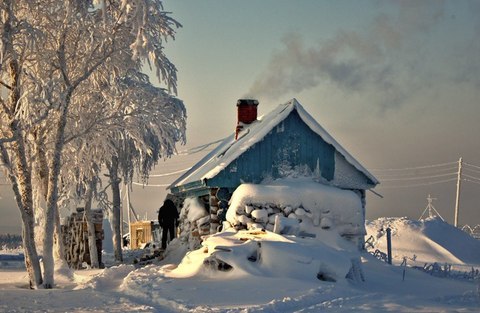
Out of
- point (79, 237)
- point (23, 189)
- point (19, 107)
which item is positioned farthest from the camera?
point (79, 237)

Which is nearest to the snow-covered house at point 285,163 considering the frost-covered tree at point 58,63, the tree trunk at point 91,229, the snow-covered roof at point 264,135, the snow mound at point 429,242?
the snow-covered roof at point 264,135

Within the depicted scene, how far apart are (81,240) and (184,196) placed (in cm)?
603

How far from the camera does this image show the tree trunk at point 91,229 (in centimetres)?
2681

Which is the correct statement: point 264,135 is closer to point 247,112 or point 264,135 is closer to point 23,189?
point 247,112

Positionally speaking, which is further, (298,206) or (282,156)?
(282,156)

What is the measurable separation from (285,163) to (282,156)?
262 mm

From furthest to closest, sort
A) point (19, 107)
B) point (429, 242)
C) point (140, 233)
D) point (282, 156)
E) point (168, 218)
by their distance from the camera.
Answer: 1. point (140, 233)
2. point (429, 242)
3. point (168, 218)
4. point (282, 156)
5. point (19, 107)

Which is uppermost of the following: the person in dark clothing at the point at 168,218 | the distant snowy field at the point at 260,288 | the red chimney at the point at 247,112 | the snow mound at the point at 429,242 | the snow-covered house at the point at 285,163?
the red chimney at the point at 247,112

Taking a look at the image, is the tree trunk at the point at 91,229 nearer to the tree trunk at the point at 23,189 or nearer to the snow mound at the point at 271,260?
the tree trunk at the point at 23,189

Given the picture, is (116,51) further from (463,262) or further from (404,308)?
(463,262)

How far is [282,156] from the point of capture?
70.5ft

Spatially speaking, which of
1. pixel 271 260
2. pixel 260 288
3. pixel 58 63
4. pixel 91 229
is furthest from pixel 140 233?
pixel 260 288

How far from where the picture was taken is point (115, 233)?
2958 cm

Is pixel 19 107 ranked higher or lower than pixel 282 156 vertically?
higher
